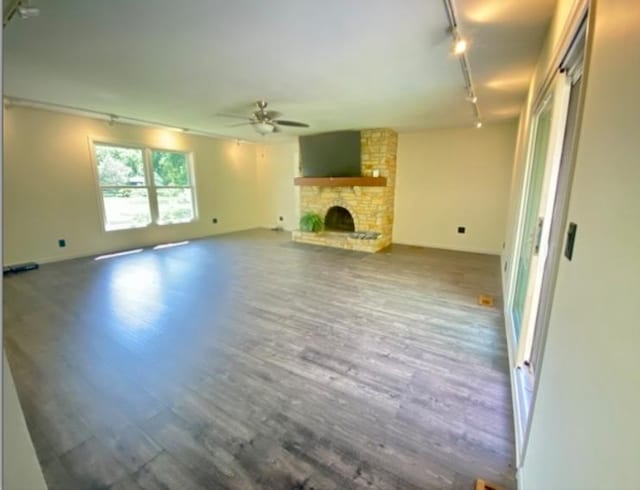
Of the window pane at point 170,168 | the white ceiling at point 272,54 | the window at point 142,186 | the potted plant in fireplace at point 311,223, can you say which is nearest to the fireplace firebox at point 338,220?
the potted plant in fireplace at point 311,223

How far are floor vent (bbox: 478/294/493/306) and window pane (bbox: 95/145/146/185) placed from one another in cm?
645

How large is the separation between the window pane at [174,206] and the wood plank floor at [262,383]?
9.33ft

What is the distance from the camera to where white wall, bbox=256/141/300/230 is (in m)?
8.58

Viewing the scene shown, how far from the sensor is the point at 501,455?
5.32 ft

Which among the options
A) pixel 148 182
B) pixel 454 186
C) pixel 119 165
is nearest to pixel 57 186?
pixel 119 165

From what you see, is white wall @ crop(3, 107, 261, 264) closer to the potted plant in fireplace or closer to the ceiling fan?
the ceiling fan

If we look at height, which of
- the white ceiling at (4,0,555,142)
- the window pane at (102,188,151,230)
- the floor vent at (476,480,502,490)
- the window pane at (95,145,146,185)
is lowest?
the floor vent at (476,480,502,490)

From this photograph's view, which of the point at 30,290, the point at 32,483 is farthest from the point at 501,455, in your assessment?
the point at 30,290

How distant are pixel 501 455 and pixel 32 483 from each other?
2.00 m

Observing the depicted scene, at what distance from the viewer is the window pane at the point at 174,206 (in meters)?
6.73

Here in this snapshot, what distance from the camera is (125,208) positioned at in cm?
617

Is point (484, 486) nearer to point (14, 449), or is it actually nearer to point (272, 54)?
point (14, 449)

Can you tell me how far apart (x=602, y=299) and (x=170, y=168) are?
751 cm

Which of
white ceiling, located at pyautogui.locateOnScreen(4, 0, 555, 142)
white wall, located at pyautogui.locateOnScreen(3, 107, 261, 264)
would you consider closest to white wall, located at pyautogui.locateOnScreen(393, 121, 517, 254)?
white ceiling, located at pyautogui.locateOnScreen(4, 0, 555, 142)
